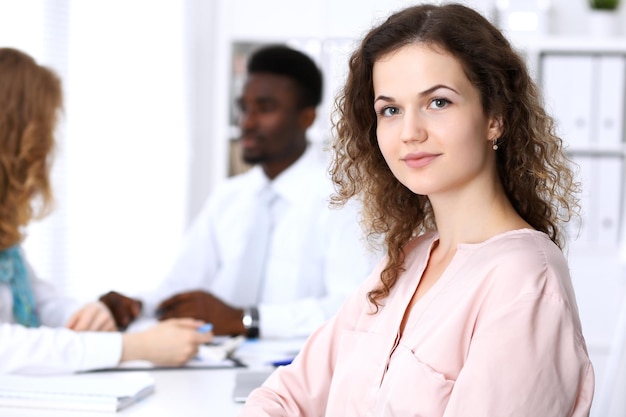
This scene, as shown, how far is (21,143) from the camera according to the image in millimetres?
1938

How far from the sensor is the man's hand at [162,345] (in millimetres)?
1709

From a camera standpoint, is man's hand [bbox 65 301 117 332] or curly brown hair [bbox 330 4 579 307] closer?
curly brown hair [bbox 330 4 579 307]

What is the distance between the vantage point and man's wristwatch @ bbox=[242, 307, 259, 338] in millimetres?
2074

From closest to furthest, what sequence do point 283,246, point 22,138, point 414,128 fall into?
1. point 414,128
2. point 22,138
3. point 283,246

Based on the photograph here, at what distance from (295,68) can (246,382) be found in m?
1.52

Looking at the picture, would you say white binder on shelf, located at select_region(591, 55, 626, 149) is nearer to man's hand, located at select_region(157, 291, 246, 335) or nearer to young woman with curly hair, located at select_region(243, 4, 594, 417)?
man's hand, located at select_region(157, 291, 246, 335)

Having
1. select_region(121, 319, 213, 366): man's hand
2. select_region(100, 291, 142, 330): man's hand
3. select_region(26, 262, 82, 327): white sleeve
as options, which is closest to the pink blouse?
select_region(121, 319, 213, 366): man's hand

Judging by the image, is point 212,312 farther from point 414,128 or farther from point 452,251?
point 414,128

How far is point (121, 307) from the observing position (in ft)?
6.89

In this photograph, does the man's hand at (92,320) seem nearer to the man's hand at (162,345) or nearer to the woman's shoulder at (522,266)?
the man's hand at (162,345)

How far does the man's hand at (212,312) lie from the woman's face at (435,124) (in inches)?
36.5

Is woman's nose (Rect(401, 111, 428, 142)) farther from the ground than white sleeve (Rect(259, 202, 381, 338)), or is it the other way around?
woman's nose (Rect(401, 111, 428, 142))

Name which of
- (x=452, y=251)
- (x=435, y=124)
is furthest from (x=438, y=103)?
(x=452, y=251)

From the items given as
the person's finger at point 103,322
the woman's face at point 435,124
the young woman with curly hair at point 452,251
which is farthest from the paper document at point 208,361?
the woman's face at point 435,124
